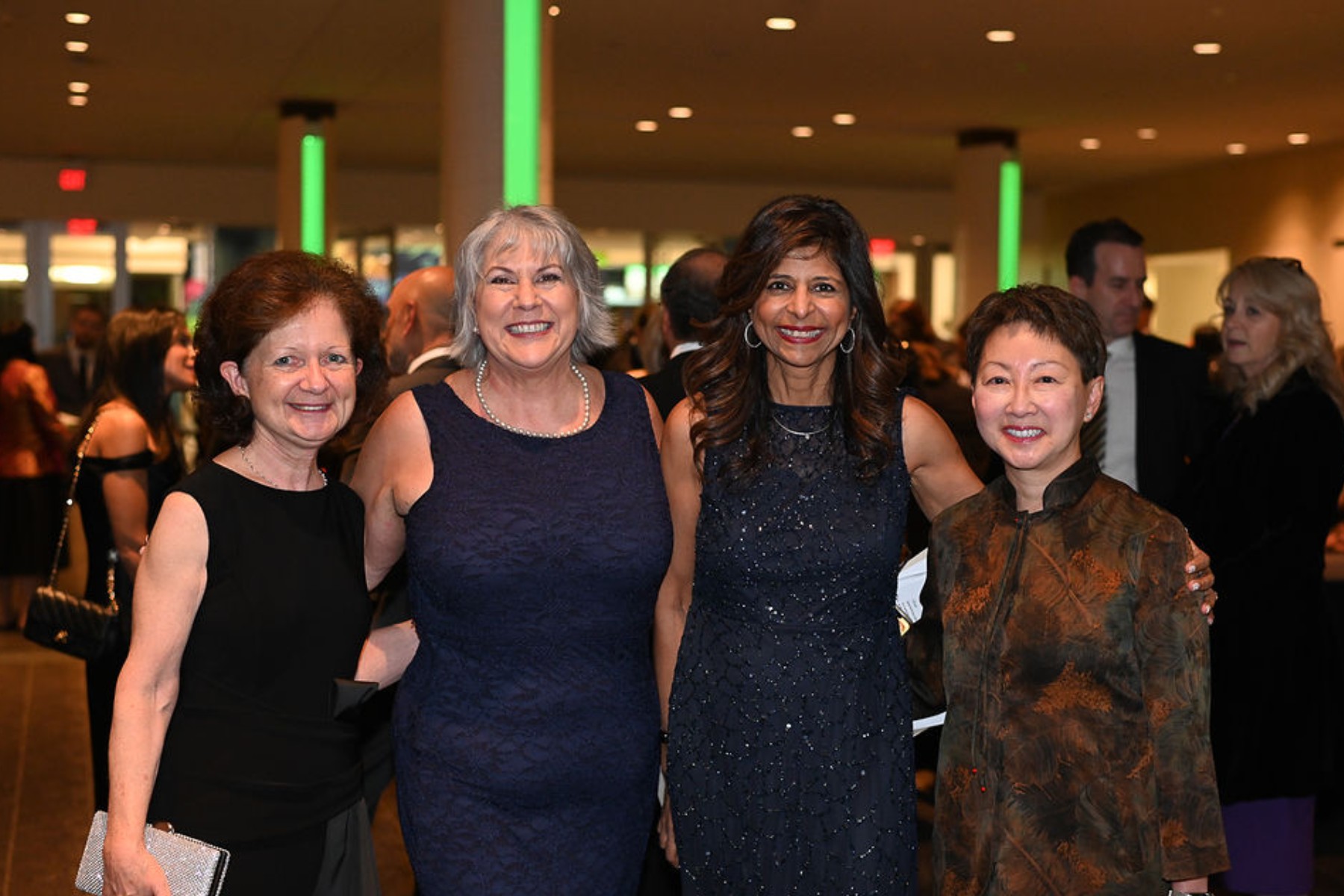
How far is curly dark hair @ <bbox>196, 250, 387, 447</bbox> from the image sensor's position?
7.84ft

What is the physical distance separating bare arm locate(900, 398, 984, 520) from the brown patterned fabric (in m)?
0.43

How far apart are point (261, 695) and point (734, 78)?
433 inches

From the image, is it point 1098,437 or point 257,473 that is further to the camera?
point 1098,437

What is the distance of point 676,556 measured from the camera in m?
2.93

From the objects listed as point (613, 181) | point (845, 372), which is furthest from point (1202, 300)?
point (845, 372)

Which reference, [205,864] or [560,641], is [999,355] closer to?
[560,641]

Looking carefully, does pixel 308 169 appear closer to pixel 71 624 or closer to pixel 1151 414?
pixel 71 624

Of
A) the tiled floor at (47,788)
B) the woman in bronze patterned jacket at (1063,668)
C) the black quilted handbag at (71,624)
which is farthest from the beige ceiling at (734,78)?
the woman in bronze patterned jacket at (1063,668)

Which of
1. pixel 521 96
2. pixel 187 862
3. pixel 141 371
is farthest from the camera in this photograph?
pixel 521 96

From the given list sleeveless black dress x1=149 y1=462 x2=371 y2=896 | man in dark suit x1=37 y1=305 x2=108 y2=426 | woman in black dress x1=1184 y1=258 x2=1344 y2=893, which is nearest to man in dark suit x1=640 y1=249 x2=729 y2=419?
woman in black dress x1=1184 y1=258 x2=1344 y2=893

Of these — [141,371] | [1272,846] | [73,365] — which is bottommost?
[1272,846]

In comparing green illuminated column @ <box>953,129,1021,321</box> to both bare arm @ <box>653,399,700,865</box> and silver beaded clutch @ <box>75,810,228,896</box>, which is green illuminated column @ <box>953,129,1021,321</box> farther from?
silver beaded clutch @ <box>75,810,228,896</box>

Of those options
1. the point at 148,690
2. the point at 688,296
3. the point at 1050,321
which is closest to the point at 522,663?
the point at 148,690

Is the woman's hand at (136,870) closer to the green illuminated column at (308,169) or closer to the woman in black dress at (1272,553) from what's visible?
the woman in black dress at (1272,553)
